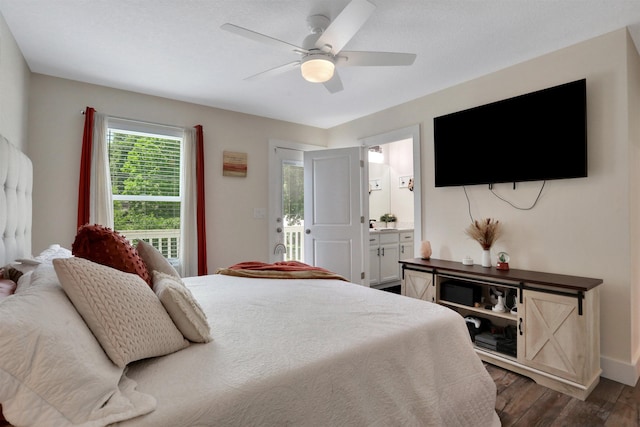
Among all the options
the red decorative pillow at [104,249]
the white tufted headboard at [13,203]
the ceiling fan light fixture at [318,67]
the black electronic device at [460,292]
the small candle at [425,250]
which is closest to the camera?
the red decorative pillow at [104,249]

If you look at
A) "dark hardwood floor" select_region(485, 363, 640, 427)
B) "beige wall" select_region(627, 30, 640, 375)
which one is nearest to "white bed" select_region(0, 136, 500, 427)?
A: "dark hardwood floor" select_region(485, 363, 640, 427)

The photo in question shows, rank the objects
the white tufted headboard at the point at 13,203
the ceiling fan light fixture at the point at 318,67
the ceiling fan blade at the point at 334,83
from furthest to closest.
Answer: the ceiling fan blade at the point at 334,83, the ceiling fan light fixture at the point at 318,67, the white tufted headboard at the point at 13,203

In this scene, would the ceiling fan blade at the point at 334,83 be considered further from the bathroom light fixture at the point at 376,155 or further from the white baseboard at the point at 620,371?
the bathroom light fixture at the point at 376,155

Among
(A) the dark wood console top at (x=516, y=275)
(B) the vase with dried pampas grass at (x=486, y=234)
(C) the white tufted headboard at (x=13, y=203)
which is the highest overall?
(C) the white tufted headboard at (x=13, y=203)

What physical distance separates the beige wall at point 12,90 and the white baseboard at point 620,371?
14.3 feet

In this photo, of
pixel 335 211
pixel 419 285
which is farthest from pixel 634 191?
pixel 335 211

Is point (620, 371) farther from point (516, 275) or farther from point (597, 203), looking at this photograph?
point (597, 203)

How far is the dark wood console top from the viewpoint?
213 centimetres

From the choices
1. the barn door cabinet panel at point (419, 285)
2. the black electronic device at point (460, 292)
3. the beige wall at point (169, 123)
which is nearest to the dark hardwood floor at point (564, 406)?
the black electronic device at point (460, 292)

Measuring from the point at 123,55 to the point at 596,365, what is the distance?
13.6 ft

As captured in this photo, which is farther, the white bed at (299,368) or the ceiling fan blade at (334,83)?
the ceiling fan blade at (334,83)

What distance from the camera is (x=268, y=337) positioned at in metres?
1.24

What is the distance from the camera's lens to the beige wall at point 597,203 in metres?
2.21

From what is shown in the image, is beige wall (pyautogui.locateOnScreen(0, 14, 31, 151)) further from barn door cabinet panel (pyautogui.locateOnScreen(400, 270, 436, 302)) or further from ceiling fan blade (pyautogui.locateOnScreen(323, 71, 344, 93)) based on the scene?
barn door cabinet panel (pyautogui.locateOnScreen(400, 270, 436, 302))
